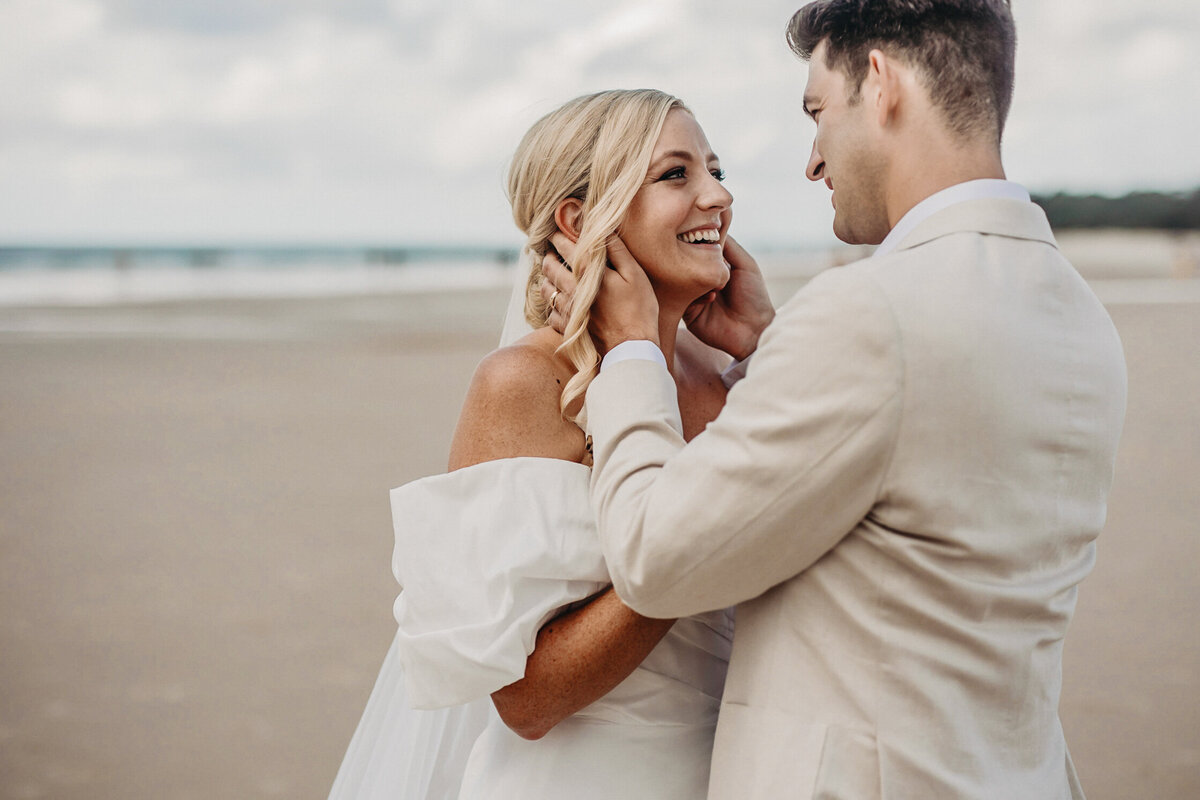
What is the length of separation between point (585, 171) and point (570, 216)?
12 cm

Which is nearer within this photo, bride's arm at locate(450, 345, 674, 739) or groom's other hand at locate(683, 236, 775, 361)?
bride's arm at locate(450, 345, 674, 739)

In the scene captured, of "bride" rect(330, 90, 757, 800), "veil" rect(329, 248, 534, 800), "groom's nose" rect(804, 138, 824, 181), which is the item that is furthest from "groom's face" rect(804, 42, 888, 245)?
"veil" rect(329, 248, 534, 800)

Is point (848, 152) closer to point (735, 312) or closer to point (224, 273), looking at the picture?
point (735, 312)

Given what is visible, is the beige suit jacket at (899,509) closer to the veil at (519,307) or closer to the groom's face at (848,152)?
the groom's face at (848,152)

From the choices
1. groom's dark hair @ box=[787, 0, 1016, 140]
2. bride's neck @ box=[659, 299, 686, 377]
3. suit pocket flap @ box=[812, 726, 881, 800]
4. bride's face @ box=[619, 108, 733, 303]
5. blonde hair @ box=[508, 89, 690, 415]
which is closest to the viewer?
suit pocket flap @ box=[812, 726, 881, 800]

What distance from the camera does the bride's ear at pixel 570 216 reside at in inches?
108

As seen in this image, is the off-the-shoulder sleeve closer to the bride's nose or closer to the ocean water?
the bride's nose

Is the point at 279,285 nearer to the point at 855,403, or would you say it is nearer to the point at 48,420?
the point at 48,420

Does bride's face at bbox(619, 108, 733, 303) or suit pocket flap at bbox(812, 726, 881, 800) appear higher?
bride's face at bbox(619, 108, 733, 303)

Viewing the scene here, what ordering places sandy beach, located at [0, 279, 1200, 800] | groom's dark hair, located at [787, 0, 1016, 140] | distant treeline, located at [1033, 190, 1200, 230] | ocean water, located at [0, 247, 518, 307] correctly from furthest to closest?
1. distant treeline, located at [1033, 190, 1200, 230]
2. ocean water, located at [0, 247, 518, 307]
3. sandy beach, located at [0, 279, 1200, 800]
4. groom's dark hair, located at [787, 0, 1016, 140]

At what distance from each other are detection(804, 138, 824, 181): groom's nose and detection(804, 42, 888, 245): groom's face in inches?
4.8

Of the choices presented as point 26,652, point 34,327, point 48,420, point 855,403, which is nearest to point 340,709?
point 26,652

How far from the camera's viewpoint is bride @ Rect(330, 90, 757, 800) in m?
2.21

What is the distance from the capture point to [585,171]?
2.72 metres
